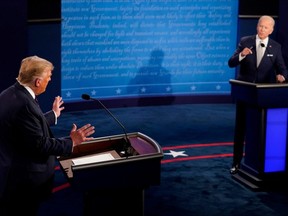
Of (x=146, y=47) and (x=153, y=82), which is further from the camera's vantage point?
(x=153, y=82)

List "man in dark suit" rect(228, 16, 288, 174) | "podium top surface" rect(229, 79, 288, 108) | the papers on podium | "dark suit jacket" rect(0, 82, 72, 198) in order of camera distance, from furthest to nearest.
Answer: "man in dark suit" rect(228, 16, 288, 174) < "podium top surface" rect(229, 79, 288, 108) < the papers on podium < "dark suit jacket" rect(0, 82, 72, 198)

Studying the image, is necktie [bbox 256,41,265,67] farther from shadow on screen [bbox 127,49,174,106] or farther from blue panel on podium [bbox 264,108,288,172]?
shadow on screen [bbox 127,49,174,106]

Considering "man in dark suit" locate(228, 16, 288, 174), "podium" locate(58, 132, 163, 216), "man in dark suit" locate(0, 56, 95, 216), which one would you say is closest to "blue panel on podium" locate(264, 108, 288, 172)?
"man in dark suit" locate(228, 16, 288, 174)

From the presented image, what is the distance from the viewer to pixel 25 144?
9.92 ft

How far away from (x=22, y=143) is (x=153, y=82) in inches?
244

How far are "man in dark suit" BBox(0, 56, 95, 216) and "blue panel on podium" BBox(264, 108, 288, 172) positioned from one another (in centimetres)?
253

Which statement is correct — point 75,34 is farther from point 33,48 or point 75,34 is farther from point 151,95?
point 151,95

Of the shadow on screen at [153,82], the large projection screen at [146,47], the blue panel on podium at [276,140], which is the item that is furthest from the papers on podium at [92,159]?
the shadow on screen at [153,82]

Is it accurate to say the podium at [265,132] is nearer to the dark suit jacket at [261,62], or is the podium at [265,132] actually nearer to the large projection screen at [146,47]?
the dark suit jacket at [261,62]

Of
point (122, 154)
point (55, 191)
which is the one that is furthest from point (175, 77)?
point (122, 154)

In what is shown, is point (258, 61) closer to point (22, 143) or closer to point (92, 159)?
point (92, 159)

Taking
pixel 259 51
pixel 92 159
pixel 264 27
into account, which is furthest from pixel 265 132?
pixel 92 159

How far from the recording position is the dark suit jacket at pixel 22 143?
3.01 m

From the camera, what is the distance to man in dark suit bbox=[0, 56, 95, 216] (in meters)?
3.02
